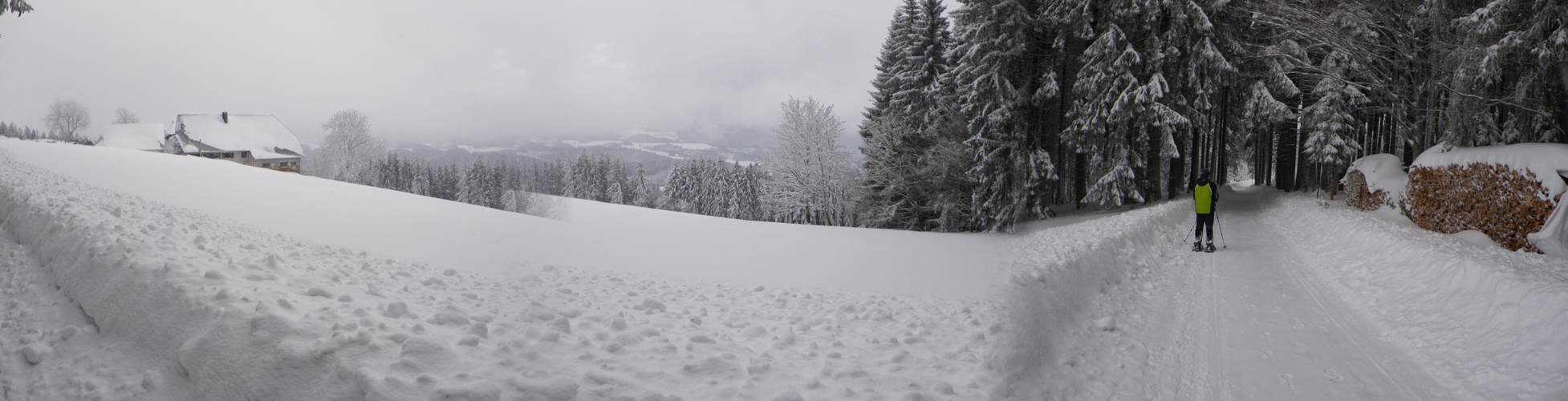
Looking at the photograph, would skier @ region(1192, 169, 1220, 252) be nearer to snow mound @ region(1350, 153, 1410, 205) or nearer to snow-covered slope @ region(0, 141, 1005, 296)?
snow-covered slope @ region(0, 141, 1005, 296)

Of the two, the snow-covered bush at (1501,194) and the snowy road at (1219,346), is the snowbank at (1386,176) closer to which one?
the snow-covered bush at (1501,194)

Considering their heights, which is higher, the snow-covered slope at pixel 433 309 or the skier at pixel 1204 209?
the skier at pixel 1204 209

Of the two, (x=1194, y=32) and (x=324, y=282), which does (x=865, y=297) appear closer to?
(x=324, y=282)

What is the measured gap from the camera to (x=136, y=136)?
678 centimetres

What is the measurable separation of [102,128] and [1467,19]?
1716cm

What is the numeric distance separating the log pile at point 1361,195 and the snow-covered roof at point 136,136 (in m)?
19.5

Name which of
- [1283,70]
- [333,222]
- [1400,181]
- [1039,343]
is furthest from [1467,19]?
[333,222]

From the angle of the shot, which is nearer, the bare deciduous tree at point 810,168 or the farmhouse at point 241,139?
the farmhouse at point 241,139

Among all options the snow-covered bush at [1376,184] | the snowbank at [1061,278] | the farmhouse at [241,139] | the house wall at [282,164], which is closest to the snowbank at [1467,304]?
the snowbank at [1061,278]

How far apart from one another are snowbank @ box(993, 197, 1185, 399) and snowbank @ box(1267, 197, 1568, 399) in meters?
1.79

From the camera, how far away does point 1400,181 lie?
12.3m

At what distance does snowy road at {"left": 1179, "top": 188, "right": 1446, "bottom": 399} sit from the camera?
3.38 meters

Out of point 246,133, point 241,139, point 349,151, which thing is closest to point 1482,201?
point 349,151

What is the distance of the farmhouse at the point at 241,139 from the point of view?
241 inches
